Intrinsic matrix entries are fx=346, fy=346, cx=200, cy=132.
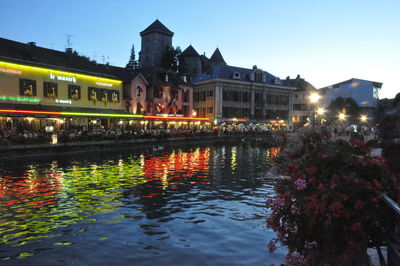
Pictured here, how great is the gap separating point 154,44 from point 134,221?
96229 mm

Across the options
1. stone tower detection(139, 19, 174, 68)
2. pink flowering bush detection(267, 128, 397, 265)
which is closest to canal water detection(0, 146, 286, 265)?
pink flowering bush detection(267, 128, 397, 265)

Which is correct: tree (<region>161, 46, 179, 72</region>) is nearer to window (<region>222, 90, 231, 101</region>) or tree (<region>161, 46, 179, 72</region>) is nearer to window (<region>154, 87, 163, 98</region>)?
window (<region>222, 90, 231, 101</region>)

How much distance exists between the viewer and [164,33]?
102m

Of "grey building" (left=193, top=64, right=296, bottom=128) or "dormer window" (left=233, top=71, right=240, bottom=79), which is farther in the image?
"dormer window" (left=233, top=71, right=240, bottom=79)

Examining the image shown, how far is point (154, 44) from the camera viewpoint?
100812 mm

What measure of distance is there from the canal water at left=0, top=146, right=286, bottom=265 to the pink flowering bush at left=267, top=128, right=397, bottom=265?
3.32 m

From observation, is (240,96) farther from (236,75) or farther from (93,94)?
(93,94)

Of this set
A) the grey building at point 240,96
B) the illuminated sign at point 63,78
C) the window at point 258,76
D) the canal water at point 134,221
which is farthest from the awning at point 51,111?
the window at point 258,76

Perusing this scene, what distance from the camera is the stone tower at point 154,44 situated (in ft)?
330

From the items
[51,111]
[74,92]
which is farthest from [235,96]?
[51,111]

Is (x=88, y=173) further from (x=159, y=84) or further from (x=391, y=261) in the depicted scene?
(x=159, y=84)

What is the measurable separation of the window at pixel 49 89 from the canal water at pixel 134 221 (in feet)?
73.7

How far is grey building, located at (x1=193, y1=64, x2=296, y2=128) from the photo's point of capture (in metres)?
70.1

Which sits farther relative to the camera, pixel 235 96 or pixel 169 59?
pixel 169 59
